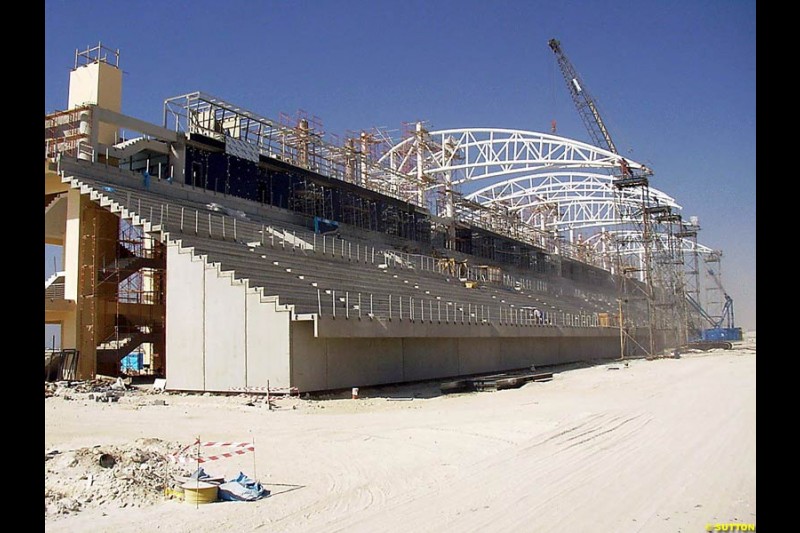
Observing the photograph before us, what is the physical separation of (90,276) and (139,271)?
4.17 metres

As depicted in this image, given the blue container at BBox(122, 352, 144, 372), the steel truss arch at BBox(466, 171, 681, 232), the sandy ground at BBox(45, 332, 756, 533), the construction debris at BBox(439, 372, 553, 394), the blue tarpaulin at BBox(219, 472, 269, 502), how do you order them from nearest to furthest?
the sandy ground at BBox(45, 332, 756, 533) → the blue tarpaulin at BBox(219, 472, 269, 502) → the construction debris at BBox(439, 372, 553, 394) → the blue container at BBox(122, 352, 144, 372) → the steel truss arch at BBox(466, 171, 681, 232)

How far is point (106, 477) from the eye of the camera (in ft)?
30.3

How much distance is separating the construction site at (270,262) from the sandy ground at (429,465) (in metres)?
3.75

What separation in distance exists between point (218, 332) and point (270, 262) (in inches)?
185

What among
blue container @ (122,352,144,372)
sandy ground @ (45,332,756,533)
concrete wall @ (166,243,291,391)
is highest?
concrete wall @ (166,243,291,391)

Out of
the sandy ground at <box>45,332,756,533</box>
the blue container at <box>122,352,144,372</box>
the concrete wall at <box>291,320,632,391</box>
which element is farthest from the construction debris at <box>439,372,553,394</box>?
Answer: the blue container at <box>122,352,144,372</box>

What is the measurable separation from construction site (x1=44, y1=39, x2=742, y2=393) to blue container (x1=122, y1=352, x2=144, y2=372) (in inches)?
9.3

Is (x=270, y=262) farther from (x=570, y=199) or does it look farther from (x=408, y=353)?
(x=570, y=199)

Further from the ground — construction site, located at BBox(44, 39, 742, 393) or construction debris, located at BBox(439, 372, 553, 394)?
construction site, located at BBox(44, 39, 742, 393)

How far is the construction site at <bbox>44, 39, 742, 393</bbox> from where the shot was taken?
22.8m

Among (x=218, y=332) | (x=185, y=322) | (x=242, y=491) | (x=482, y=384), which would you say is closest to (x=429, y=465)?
(x=242, y=491)

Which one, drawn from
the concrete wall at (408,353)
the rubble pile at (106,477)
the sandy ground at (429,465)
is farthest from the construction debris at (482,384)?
→ the rubble pile at (106,477)

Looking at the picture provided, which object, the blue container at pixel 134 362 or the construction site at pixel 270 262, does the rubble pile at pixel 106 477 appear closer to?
the construction site at pixel 270 262

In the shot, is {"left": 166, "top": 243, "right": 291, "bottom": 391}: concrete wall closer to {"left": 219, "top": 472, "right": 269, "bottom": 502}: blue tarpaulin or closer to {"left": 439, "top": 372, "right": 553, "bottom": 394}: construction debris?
{"left": 439, "top": 372, "right": 553, "bottom": 394}: construction debris
